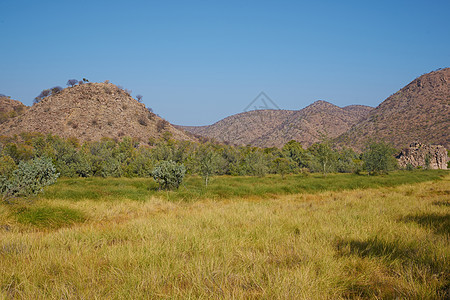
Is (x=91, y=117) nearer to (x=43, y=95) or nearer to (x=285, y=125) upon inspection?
(x=43, y=95)

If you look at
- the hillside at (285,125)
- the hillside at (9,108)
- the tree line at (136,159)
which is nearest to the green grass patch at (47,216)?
the tree line at (136,159)

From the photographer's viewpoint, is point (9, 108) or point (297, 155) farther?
point (9, 108)

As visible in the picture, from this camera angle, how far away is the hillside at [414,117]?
95.3 m

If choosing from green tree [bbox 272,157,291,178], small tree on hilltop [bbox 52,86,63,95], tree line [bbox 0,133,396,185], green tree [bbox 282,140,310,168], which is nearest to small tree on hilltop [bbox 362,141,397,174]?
tree line [bbox 0,133,396,185]

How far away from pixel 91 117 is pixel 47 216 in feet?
A: 288

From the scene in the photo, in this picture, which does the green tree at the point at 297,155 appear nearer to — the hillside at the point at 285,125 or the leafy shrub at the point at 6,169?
the hillside at the point at 285,125

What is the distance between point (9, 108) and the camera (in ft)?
347

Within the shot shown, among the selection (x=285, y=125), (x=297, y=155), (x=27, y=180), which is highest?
(x=285, y=125)

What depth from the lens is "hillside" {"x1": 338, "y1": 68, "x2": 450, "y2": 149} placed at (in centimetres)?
9533

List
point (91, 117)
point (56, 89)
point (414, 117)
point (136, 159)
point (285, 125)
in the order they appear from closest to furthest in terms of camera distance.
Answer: point (136, 159) → point (91, 117) → point (56, 89) → point (414, 117) → point (285, 125)

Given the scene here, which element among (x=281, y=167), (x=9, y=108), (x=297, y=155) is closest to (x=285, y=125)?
(x=297, y=155)

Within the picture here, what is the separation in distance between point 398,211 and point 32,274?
9.68 metres

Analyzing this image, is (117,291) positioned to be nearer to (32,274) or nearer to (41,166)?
(32,274)

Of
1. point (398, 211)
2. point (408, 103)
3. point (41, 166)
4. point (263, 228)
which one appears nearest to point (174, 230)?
point (263, 228)
